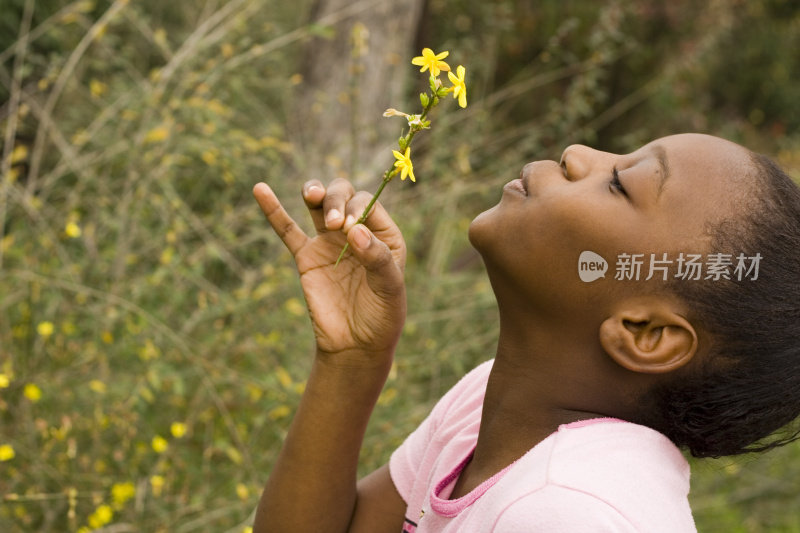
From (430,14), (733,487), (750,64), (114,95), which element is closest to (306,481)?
(114,95)

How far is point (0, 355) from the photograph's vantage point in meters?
2.33

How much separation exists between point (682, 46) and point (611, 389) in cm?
711

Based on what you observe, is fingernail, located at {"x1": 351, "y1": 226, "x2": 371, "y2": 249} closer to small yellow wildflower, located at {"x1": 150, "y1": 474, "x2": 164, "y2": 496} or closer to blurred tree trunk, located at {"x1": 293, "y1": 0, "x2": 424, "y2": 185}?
small yellow wildflower, located at {"x1": 150, "y1": 474, "x2": 164, "y2": 496}

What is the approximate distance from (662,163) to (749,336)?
0.26 metres

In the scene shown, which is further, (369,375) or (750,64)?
(750,64)

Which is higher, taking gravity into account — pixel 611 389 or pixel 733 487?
pixel 611 389

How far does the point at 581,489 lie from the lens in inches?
38.8

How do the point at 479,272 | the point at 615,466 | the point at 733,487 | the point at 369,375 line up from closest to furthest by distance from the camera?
the point at 615,466
the point at 369,375
the point at 733,487
the point at 479,272

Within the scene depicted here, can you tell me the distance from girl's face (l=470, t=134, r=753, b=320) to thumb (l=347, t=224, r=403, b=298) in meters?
0.14

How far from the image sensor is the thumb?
1.17 m

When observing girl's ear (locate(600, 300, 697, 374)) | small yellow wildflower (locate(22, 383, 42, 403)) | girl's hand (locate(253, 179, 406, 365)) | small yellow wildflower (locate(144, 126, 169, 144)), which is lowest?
small yellow wildflower (locate(22, 383, 42, 403))

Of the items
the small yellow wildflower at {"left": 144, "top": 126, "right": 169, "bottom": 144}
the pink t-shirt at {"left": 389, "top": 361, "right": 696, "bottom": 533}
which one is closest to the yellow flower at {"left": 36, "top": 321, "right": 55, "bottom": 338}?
the small yellow wildflower at {"left": 144, "top": 126, "right": 169, "bottom": 144}

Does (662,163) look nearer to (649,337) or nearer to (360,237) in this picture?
(649,337)

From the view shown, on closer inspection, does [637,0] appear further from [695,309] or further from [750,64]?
[695,309]
